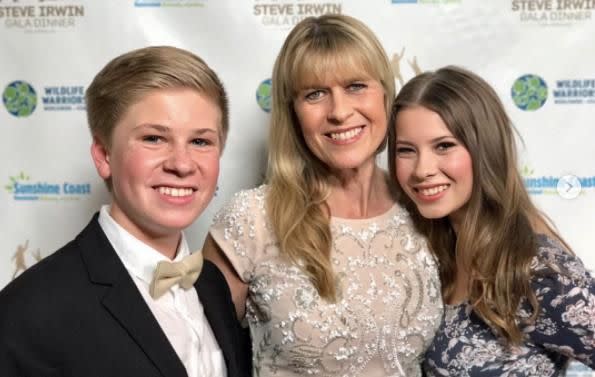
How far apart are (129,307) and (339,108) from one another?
0.72m

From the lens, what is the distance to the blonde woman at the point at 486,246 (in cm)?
145

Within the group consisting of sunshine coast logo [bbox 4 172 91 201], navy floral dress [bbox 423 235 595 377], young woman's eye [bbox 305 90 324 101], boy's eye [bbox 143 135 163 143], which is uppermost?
young woman's eye [bbox 305 90 324 101]

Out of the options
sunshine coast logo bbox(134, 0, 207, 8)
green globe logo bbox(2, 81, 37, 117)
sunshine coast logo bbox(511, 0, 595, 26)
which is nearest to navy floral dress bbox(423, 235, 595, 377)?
sunshine coast logo bbox(511, 0, 595, 26)

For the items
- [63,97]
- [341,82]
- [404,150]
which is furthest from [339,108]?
[63,97]

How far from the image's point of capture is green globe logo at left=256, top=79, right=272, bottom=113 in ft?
6.86

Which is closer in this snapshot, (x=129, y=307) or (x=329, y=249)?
(x=129, y=307)

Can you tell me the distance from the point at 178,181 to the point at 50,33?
122cm

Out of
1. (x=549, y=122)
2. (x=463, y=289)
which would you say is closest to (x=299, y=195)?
(x=463, y=289)

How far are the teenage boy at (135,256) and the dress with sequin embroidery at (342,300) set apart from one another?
29cm

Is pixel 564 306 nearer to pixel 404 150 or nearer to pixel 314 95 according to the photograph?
pixel 404 150

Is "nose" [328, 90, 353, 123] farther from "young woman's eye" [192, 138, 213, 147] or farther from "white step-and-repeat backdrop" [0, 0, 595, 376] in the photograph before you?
"white step-and-repeat backdrop" [0, 0, 595, 376]

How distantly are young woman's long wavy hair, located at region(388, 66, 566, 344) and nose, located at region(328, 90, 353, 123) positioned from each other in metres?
0.15

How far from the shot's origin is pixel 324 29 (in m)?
1.61

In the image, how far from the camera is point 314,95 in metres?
1.62
